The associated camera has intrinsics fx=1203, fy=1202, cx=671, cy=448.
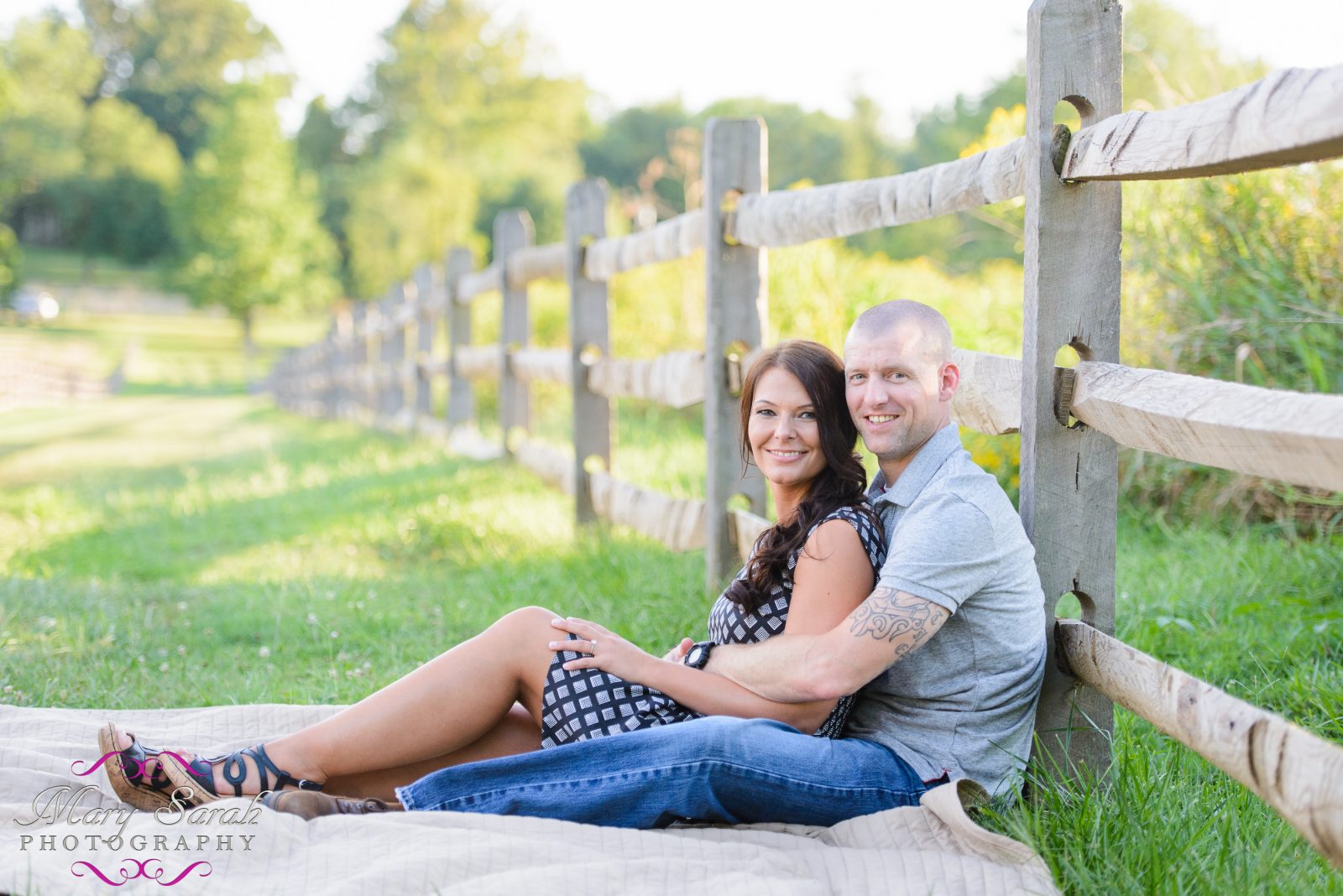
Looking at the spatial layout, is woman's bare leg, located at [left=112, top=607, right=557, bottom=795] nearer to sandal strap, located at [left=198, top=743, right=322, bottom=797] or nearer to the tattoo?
sandal strap, located at [left=198, top=743, right=322, bottom=797]

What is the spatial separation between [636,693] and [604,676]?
0.26 ft

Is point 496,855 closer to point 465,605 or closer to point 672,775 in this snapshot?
point 672,775

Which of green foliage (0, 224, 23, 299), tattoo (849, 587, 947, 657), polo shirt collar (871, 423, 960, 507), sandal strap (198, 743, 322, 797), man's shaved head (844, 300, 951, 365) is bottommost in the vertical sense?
sandal strap (198, 743, 322, 797)

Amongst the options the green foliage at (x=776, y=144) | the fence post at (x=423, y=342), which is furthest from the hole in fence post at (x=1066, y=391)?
the green foliage at (x=776, y=144)

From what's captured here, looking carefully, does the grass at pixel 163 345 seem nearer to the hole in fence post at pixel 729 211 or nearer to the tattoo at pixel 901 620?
the hole in fence post at pixel 729 211

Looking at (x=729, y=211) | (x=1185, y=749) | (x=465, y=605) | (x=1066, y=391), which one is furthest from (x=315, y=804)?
(x=729, y=211)

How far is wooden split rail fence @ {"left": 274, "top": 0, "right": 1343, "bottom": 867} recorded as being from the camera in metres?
1.66

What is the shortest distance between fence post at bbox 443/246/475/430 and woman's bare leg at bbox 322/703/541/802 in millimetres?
6391

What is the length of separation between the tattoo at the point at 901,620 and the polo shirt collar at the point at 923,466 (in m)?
0.25

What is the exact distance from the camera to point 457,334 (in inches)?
355

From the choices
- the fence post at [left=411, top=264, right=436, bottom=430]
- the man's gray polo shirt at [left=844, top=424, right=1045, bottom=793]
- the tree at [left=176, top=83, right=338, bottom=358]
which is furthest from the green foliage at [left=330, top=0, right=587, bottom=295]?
the man's gray polo shirt at [left=844, top=424, right=1045, bottom=793]

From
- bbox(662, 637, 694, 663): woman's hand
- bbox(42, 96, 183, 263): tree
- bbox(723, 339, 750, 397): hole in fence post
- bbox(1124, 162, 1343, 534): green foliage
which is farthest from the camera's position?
bbox(42, 96, 183, 263): tree

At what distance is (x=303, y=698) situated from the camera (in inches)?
132

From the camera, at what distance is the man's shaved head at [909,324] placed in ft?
7.73
